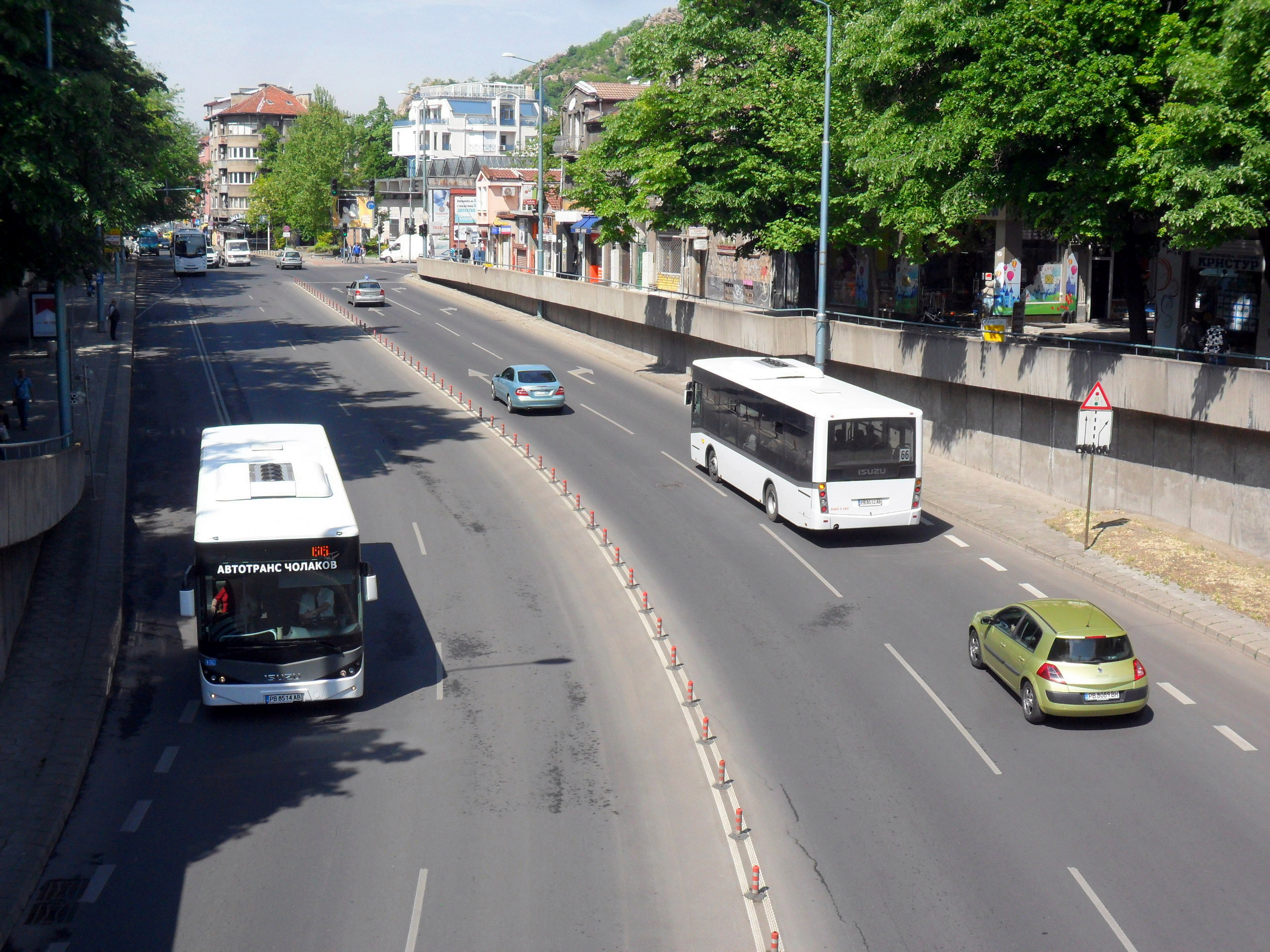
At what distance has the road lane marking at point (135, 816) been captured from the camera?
13.2 m

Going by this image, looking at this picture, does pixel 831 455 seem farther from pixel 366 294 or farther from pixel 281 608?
pixel 366 294

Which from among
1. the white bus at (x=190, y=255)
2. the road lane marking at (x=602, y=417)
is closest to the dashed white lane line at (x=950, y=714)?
the road lane marking at (x=602, y=417)

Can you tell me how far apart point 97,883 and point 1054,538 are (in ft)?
60.7

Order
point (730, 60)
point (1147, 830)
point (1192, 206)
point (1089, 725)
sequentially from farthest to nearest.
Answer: point (730, 60) → point (1192, 206) → point (1089, 725) → point (1147, 830)

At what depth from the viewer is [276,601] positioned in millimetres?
15523

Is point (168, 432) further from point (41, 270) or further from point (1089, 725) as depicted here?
point (1089, 725)

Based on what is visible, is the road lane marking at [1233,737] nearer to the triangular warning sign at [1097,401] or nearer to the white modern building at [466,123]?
the triangular warning sign at [1097,401]

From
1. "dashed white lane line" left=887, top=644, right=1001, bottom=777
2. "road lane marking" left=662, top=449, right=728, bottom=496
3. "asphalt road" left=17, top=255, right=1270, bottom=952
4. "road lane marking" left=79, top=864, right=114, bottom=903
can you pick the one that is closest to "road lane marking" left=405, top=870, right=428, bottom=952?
"asphalt road" left=17, top=255, right=1270, bottom=952

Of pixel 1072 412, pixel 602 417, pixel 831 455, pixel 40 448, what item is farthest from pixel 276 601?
pixel 602 417

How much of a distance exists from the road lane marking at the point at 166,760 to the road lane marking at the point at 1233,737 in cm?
1327

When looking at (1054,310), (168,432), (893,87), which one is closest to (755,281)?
(1054,310)

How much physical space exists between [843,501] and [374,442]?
13.8m

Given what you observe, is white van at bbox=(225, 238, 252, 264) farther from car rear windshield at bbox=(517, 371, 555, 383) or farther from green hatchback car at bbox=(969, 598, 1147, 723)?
green hatchback car at bbox=(969, 598, 1147, 723)

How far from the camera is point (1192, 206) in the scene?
67.9 feet
